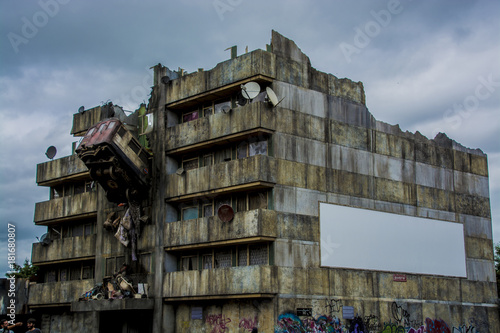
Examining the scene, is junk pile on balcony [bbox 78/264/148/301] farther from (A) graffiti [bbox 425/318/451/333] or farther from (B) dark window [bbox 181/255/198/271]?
(A) graffiti [bbox 425/318/451/333]

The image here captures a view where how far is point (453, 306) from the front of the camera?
40562mm

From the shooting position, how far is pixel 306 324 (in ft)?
110

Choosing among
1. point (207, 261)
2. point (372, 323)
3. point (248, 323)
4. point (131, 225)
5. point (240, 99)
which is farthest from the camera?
point (131, 225)

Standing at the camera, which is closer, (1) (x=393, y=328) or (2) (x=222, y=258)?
(2) (x=222, y=258)

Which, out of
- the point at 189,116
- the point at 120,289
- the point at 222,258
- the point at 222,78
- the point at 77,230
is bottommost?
the point at 120,289

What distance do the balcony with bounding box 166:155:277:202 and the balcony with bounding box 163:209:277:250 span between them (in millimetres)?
1406

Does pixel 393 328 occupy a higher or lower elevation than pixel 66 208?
lower

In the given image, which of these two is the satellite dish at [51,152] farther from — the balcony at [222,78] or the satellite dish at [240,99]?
the satellite dish at [240,99]

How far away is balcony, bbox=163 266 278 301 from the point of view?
108 ft

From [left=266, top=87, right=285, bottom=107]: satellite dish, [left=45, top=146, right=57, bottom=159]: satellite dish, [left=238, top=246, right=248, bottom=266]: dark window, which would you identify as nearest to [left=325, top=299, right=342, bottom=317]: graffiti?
[left=238, top=246, right=248, bottom=266]: dark window

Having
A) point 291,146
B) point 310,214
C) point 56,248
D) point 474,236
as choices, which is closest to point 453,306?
point 474,236

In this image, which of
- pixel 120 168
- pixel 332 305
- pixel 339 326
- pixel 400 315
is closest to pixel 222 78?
pixel 120 168

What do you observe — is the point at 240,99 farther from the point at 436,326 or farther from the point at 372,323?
the point at 436,326

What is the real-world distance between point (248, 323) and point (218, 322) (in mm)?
2166
